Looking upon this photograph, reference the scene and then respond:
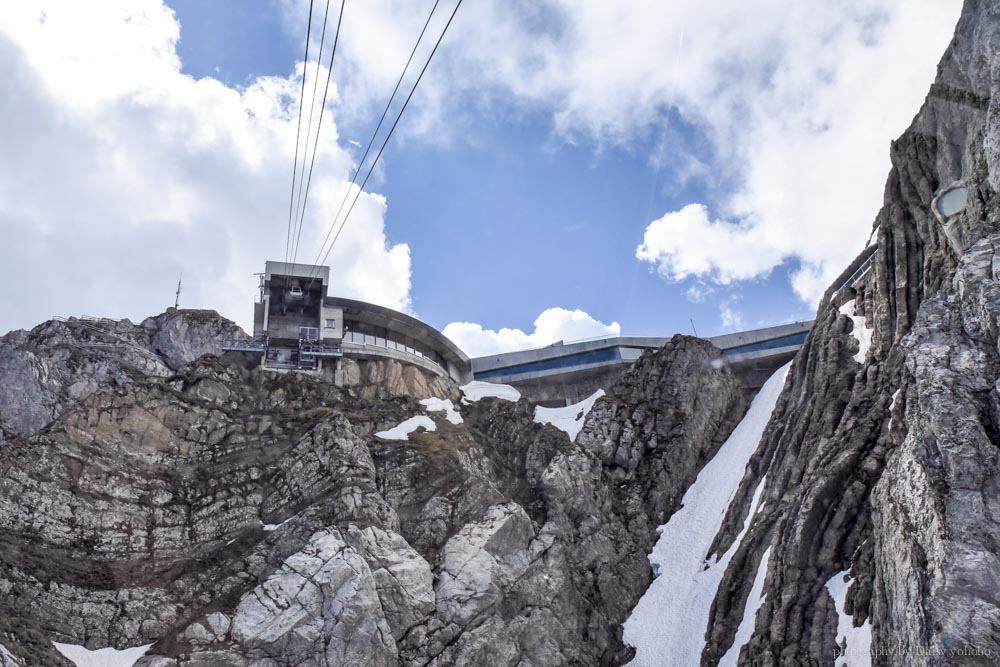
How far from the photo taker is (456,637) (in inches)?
1479

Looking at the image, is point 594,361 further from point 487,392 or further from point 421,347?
point 421,347

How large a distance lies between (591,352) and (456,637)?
37747 millimetres

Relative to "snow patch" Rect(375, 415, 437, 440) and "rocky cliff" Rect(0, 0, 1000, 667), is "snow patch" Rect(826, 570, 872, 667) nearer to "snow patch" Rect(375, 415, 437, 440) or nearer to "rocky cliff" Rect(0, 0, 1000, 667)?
"rocky cliff" Rect(0, 0, 1000, 667)

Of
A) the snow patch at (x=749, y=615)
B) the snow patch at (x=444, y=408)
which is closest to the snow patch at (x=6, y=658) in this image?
the snow patch at (x=444, y=408)

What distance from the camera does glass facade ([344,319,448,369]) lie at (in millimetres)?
61719

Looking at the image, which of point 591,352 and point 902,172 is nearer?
point 902,172

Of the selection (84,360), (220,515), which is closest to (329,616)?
→ (220,515)

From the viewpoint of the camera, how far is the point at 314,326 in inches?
2379

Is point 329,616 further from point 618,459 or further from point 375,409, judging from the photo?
point 618,459

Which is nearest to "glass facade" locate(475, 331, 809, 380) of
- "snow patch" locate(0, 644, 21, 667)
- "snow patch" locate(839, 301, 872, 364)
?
"snow patch" locate(839, 301, 872, 364)

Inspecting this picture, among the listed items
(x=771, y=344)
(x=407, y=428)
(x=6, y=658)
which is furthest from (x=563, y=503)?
(x=771, y=344)

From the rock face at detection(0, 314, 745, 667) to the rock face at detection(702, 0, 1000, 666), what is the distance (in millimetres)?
7405

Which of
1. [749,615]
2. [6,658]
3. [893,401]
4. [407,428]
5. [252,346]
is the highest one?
[252,346]

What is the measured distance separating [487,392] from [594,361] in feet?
40.2
